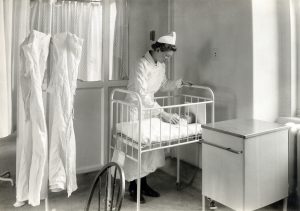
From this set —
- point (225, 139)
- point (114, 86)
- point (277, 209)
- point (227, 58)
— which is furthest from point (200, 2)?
point (277, 209)

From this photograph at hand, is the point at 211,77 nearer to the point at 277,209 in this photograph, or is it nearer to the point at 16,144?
the point at 277,209

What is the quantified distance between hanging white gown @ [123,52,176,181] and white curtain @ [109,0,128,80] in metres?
0.32

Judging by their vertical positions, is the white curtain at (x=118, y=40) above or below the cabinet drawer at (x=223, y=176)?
above

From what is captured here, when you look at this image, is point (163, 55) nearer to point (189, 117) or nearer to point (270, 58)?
point (189, 117)

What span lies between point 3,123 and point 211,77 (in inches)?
59.2

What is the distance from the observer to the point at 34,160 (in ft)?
6.86

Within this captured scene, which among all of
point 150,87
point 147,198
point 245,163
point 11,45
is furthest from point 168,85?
point 11,45

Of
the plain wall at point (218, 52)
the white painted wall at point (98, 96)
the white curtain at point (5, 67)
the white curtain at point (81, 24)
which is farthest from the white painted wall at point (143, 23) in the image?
the white curtain at point (5, 67)

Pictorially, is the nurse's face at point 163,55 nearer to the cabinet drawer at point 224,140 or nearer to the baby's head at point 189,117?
the baby's head at point 189,117

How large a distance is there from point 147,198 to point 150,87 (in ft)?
2.71

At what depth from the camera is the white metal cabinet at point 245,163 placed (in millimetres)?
1925

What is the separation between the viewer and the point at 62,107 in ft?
6.99

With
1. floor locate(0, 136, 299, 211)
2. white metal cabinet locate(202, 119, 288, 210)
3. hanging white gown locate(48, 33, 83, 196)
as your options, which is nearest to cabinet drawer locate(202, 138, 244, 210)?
white metal cabinet locate(202, 119, 288, 210)

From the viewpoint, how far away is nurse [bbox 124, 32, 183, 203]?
2.37 m
